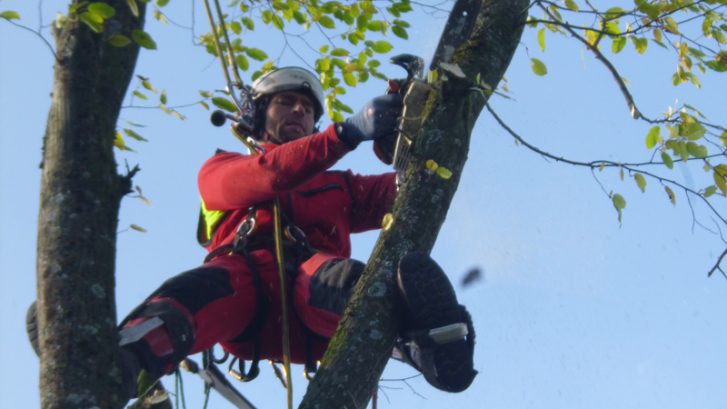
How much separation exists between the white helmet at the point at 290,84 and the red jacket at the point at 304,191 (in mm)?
310

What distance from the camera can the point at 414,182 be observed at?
→ 3133 millimetres

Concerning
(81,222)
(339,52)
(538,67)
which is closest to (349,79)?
(339,52)

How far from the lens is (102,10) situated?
276cm

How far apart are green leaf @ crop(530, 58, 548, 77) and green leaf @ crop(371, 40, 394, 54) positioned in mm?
1103

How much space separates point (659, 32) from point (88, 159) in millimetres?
2299

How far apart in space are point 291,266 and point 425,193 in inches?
41.6

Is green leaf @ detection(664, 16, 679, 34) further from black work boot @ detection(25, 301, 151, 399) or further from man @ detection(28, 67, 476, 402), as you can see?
black work boot @ detection(25, 301, 151, 399)

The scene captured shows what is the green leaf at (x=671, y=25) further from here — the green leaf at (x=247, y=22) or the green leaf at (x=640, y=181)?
the green leaf at (x=247, y=22)

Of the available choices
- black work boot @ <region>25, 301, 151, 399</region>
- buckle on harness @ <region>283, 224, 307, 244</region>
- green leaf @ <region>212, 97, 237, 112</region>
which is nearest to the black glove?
buckle on harness @ <region>283, 224, 307, 244</region>

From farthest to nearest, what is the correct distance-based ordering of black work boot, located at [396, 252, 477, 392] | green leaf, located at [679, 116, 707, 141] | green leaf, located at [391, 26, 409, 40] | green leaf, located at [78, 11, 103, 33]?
green leaf, located at [391, 26, 409, 40], green leaf, located at [679, 116, 707, 141], black work boot, located at [396, 252, 477, 392], green leaf, located at [78, 11, 103, 33]

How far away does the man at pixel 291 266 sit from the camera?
328 centimetres

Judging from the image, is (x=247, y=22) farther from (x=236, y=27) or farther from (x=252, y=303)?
(x=252, y=303)

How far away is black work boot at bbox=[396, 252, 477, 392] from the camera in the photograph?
119 inches

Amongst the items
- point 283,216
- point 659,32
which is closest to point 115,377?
point 283,216
